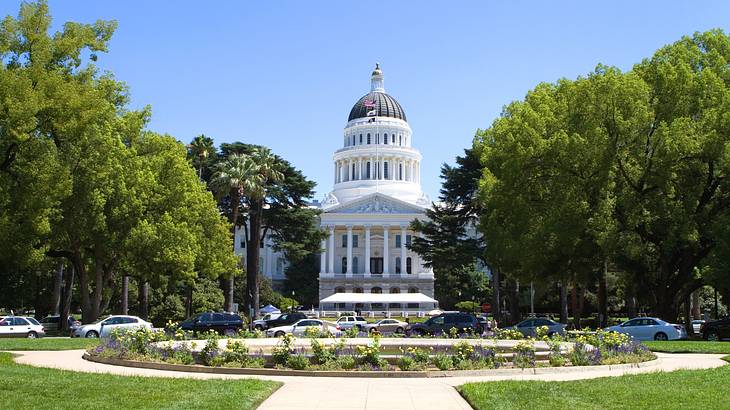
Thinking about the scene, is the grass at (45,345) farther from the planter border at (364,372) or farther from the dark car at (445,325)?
the dark car at (445,325)

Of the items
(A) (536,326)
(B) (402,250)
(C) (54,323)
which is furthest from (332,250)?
(A) (536,326)

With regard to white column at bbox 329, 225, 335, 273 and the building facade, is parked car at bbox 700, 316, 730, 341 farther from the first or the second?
white column at bbox 329, 225, 335, 273

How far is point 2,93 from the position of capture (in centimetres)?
2784

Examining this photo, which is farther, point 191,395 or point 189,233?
point 189,233

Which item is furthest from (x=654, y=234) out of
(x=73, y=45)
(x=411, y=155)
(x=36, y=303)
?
(x=411, y=155)

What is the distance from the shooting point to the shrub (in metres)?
17.1

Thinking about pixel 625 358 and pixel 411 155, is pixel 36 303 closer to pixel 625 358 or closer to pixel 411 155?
pixel 625 358

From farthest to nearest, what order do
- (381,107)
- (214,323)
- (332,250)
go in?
(381,107), (332,250), (214,323)

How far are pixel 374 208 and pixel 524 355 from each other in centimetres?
8803

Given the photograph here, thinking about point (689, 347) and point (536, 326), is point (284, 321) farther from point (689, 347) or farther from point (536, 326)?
point (689, 347)

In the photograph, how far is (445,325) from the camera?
114ft

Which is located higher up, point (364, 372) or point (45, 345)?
point (45, 345)

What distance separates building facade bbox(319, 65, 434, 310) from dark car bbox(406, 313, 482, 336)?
50.2 meters

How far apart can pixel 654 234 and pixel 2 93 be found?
26.6 metres
